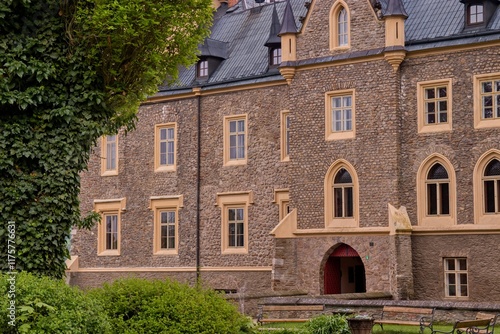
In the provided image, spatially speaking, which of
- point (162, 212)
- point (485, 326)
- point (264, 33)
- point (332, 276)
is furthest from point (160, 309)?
point (264, 33)

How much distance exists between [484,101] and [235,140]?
10705 mm

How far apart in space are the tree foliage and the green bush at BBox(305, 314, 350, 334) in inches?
202

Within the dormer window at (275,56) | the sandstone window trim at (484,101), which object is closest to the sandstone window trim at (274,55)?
the dormer window at (275,56)

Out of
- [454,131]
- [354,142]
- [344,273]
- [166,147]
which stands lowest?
[344,273]

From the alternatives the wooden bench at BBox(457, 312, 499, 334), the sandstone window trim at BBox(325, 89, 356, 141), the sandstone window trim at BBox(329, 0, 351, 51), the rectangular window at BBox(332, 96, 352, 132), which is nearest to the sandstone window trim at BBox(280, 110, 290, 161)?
the sandstone window trim at BBox(325, 89, 356, 141)

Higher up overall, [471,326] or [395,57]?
[395,57]

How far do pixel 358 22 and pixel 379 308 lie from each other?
10932 mm

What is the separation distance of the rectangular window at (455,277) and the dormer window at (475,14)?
24.5 ft

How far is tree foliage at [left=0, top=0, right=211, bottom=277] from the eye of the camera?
19.7m

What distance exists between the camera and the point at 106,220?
4322 centimetres

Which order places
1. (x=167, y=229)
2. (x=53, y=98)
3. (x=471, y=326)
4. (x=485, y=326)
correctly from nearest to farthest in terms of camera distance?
(x=53, y=98) → (x=471, y=326) → (x=485, y=326) → (x=167, y=229)

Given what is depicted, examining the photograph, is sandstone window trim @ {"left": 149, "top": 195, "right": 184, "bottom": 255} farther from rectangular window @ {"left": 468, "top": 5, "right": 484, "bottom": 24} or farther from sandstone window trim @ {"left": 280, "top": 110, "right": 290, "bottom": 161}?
rectangular window @ {"left": 468, "top": 5, "right": 484, "bottom": 24}

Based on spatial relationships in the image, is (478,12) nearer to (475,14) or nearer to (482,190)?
(475,14)

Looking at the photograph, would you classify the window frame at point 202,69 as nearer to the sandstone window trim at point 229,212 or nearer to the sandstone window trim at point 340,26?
the sandstone window trim at point 229,212
